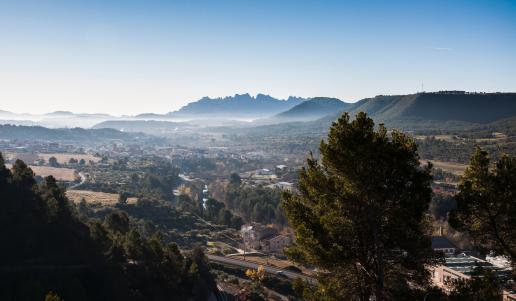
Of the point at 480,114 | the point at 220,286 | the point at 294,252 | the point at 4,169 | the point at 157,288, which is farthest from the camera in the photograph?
the point at 480,114

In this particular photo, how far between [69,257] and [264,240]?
117 feet

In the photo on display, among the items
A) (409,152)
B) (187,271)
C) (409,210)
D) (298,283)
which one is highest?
(409,152)

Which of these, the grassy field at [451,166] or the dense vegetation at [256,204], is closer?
the dense vegetation at [256,204]

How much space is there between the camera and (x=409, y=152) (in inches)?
418

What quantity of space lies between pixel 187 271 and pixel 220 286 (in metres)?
6.42

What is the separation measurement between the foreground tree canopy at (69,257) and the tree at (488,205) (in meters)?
22.3

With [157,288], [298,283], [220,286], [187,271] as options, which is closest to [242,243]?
[220,286]

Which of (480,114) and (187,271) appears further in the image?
(480,114)

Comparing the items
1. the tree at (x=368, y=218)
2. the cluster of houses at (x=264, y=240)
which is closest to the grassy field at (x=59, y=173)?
the cluster of houses at (x=264, y=240)

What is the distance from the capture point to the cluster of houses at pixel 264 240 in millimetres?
63188

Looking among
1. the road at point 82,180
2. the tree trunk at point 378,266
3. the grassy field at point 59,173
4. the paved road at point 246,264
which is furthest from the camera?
the grassy field at point 59,173

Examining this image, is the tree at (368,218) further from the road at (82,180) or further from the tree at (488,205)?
the road at (82,180)

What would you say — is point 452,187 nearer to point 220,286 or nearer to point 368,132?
point 220,286

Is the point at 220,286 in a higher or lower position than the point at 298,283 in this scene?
lower
